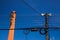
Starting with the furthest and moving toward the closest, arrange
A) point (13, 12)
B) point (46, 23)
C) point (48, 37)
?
point (13, 12) → point (46, 23) → point (48, 37)

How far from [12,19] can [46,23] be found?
902cm

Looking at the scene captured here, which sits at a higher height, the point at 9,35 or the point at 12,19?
the point at 12,19

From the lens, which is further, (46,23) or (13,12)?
(13,12)

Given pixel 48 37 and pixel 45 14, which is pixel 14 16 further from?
pixel 48 37

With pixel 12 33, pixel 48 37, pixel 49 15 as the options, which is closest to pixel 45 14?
pixel 49 15

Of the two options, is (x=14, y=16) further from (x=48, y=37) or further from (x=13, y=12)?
(x=48, y=37)

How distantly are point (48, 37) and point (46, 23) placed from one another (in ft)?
7.65

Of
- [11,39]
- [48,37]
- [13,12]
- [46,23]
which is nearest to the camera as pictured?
[48,37]

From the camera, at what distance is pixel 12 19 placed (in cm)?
2631

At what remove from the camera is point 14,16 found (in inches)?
1041

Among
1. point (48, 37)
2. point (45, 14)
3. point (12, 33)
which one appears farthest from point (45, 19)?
point (12, 33)

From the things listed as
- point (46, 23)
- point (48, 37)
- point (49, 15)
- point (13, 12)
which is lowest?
point (48, 37)

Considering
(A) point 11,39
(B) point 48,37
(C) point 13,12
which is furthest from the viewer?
(C) point 13,12

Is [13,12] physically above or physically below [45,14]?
above
